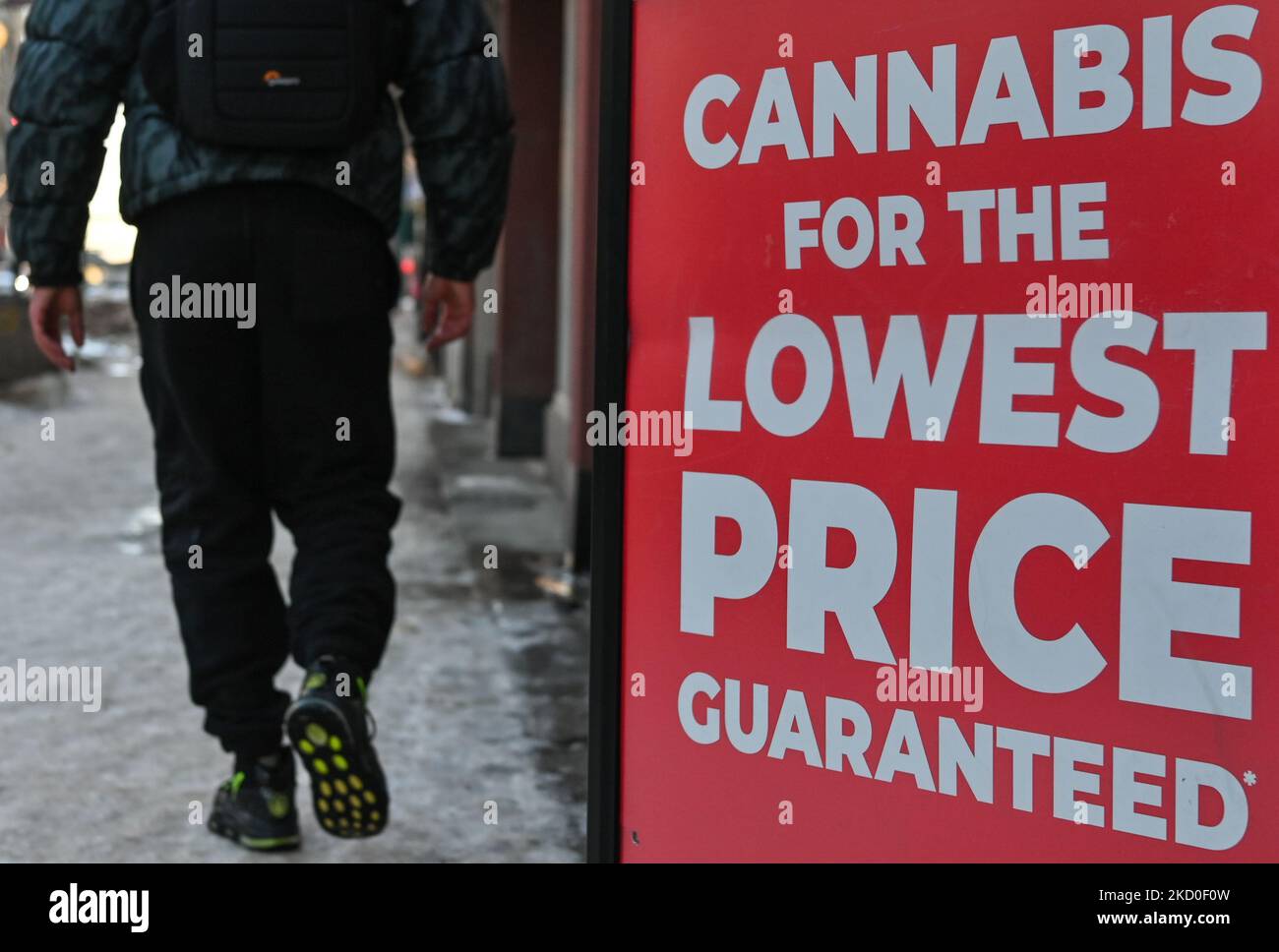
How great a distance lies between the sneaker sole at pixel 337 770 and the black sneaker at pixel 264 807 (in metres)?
0.39

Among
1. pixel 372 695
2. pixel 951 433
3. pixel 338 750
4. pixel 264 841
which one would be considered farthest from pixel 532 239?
pixel 951 433

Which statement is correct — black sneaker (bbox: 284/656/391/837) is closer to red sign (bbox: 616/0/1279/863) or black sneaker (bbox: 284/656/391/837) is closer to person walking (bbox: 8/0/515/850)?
person walking (bbox: 8/0/515/850)

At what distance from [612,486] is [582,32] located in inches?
213

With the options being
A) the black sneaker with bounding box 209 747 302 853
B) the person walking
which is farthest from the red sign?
the black sneaker with bounding box 209 747 302 853

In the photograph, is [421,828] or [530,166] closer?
[421,828]

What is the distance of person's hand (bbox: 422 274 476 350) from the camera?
3.05 metres

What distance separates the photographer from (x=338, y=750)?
2.58m

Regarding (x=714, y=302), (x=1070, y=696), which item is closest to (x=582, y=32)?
(x=714, y=302)

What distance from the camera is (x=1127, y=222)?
1.66 metres

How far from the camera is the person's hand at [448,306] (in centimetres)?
305

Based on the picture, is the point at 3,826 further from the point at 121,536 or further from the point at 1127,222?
the point at 121,536

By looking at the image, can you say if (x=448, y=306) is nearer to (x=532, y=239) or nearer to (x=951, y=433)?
(x=951, y=433)

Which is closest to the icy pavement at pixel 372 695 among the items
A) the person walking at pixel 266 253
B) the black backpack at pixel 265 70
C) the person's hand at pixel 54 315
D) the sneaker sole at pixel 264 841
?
the sneaker sole at pixel 264 841

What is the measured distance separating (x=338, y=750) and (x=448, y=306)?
984mm
